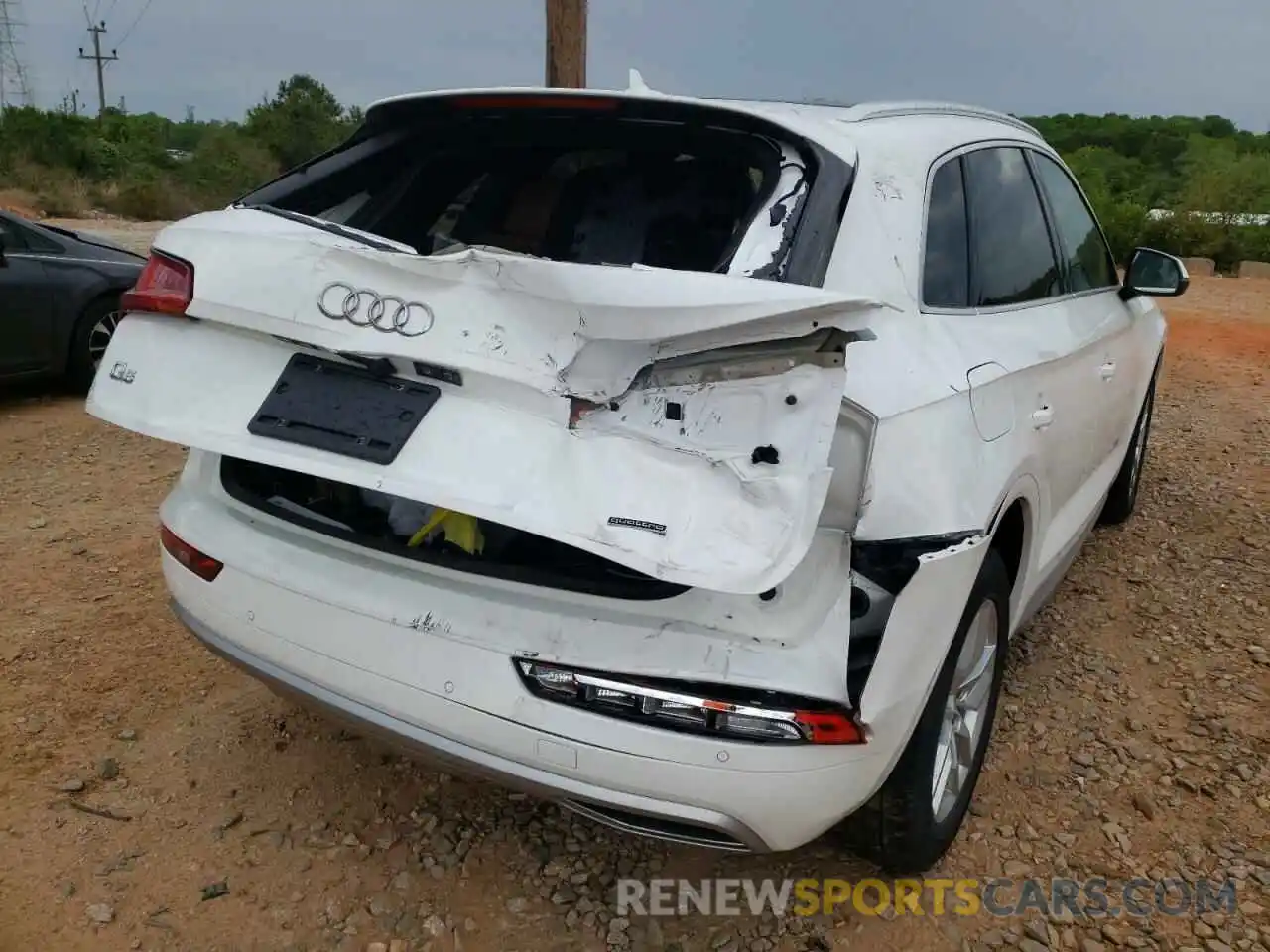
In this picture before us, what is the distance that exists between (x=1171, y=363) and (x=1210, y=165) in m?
16.1

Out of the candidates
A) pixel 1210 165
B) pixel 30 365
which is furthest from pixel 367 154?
pixel 1210 165

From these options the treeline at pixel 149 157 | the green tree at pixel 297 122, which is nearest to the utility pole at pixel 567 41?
the treeline at pixel 149 157

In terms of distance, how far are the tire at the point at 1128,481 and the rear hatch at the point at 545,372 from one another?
3.03m

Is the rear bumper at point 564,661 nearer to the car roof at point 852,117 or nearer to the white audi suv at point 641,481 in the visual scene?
the white audi suv at point 641,481

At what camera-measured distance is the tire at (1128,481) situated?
4.64 metres

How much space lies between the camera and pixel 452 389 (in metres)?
1.84

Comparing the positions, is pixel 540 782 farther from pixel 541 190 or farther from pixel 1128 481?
pixel 1128 481

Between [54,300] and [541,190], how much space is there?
186 inches

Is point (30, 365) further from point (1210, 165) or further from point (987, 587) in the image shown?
point (1210, 165)

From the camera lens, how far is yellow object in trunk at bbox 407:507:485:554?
2.02 m

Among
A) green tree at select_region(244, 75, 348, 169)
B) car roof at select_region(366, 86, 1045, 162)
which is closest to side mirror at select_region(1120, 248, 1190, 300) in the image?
car roof at select_region(366, 86, 1045, 162)

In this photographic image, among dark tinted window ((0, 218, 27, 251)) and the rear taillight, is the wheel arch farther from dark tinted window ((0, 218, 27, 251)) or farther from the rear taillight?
dark tinted window ((0, 218, 27, 251))

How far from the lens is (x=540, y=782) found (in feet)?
6.13

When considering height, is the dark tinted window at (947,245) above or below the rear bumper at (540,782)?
above
